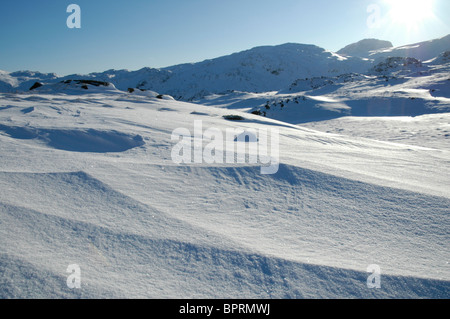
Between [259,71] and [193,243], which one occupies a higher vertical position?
[259,71]

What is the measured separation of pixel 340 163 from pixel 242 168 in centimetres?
94

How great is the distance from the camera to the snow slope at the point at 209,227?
3.03ft

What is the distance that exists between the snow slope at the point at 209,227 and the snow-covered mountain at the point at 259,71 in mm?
39798

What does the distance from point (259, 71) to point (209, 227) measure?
168 ft

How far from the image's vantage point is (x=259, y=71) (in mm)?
49062

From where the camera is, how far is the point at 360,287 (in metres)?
0.95

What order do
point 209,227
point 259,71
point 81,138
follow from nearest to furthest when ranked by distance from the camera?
point 209,227 → point 81,138 → point 259,71

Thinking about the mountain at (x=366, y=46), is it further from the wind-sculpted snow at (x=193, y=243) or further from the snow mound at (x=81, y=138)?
the wind-sculpted snow at (x=193, y=243)

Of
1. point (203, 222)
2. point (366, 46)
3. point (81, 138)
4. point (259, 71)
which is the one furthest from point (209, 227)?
point (366, 46)

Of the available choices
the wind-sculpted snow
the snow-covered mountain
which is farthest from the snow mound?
the snow-covered mountain

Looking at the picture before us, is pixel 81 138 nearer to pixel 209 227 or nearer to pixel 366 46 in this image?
pixel 209 227

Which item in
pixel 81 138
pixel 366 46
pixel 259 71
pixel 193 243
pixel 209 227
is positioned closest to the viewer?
pixel 193 243

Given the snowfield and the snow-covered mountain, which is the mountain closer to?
the snow-covered mountain

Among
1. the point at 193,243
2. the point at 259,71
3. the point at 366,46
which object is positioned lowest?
the point at 193,243
